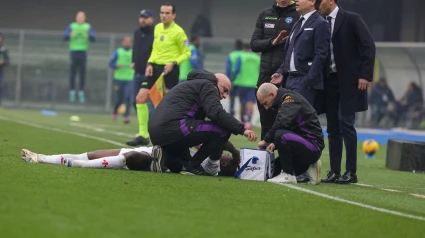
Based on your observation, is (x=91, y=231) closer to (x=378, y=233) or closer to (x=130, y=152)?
(x=378, y=233)

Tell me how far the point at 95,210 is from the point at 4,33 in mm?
25673

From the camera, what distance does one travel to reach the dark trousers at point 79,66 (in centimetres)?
3067

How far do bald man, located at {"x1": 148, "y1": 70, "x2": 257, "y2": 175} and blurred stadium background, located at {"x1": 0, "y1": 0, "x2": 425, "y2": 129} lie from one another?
30.2 ft

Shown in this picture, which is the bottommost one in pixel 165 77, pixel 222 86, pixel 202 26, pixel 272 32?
pixel 165 77

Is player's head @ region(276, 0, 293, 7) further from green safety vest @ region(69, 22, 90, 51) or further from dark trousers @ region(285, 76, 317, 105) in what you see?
green safety vest @ region(69, 22, 90, 51)

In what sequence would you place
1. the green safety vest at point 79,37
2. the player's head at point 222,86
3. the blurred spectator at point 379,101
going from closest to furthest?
the player's head at point 222,86 < the blurred spectator at point 379,101 < the green safety vest at point 79,37

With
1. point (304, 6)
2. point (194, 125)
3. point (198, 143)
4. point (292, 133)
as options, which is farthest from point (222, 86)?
point (304, 6)

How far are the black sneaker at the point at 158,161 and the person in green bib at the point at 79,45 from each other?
18377 mm

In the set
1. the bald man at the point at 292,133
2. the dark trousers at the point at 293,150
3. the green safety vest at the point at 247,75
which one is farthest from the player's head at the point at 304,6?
the green safety vest at the point at 247,75

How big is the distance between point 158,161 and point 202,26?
23.4m

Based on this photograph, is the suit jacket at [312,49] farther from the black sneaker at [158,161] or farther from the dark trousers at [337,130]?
the black sneaker at [158,161]

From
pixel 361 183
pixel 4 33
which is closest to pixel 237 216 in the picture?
pixel 361 183

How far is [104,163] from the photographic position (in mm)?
10914

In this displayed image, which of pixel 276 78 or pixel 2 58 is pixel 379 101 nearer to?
pixel 2 58
